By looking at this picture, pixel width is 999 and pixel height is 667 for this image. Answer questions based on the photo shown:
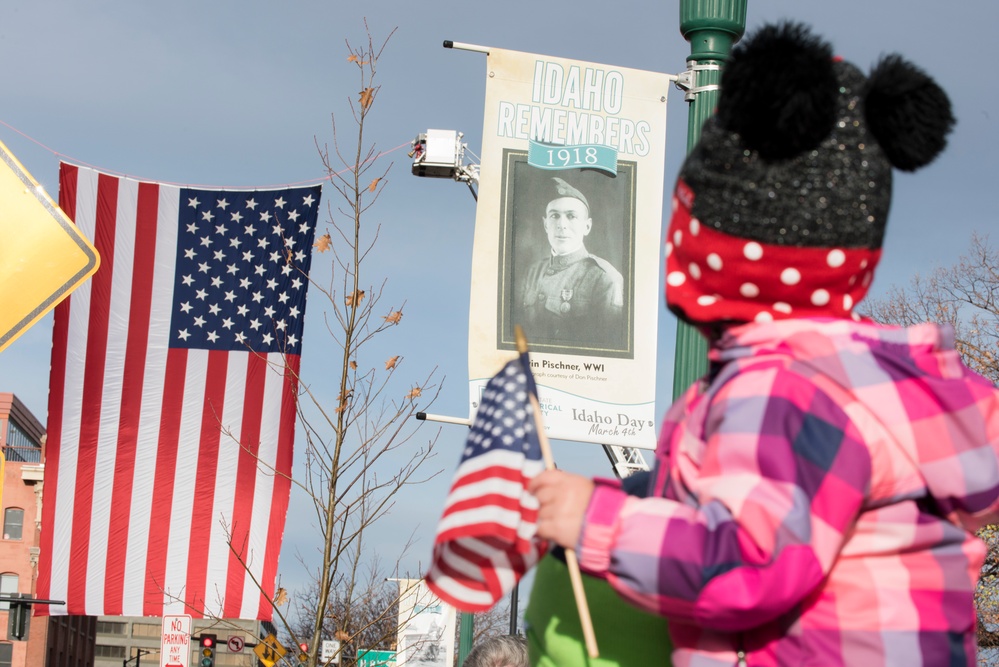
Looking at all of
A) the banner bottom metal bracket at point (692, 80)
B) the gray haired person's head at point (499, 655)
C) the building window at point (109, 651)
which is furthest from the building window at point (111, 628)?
the gray haired person's head at point (499, 655)

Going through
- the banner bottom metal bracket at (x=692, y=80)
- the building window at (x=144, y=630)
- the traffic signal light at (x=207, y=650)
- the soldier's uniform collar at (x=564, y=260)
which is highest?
the banner bottom metal bracket at (x=692, y=80)

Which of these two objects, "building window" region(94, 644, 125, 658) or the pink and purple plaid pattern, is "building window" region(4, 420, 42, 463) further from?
the pink and purple plaid pattern

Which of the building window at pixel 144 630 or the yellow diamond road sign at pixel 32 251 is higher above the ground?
the yellow diamond road sign at pixel 32 251

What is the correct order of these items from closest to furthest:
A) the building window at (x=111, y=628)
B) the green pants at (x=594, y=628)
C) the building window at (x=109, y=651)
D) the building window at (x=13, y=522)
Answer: the green pants at (x=594, y=628) < the building window at (x=13, y=522) < the building window at (x=111, y=628) < the building window at (x=109, y=651)

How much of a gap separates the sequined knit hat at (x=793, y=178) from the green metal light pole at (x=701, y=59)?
14.7 ft

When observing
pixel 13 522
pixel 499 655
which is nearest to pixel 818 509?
pixel 499 655

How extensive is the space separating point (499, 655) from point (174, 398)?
657 centimetres

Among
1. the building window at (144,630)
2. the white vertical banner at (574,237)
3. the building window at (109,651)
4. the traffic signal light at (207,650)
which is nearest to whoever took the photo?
the white vertical banner at (574,237)

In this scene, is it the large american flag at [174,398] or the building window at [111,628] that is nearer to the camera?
the large american flag at [174,398]

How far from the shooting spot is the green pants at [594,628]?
2.09 meters

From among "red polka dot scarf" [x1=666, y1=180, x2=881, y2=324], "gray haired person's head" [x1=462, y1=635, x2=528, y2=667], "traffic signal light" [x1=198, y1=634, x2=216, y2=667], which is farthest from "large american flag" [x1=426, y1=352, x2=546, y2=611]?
"traffic signal light" [x1=198, y1=634, x2=216, y2=667]

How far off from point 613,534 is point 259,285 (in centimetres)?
938

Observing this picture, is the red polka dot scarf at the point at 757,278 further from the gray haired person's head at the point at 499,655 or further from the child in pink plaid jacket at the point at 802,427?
the gray haired person's head at the point at 499,655

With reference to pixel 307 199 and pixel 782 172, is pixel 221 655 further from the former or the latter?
pixel 782 172
